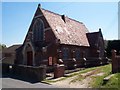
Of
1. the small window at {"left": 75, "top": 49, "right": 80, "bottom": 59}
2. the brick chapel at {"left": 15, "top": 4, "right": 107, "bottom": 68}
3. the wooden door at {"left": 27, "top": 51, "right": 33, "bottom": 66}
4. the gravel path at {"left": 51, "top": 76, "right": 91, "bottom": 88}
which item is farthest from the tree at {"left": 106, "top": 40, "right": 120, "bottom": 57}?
the gravel path at {"left": 51, "top": 76, "right": 91, "bottom": 88}

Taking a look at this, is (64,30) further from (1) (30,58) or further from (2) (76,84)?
(2) (76,84)

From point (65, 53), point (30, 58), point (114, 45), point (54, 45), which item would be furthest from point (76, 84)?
point (114, 45)

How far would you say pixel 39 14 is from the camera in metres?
34.6

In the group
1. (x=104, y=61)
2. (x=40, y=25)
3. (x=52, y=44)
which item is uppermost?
(x=40, y=25)

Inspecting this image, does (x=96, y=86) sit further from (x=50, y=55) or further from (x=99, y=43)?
(x=99, y=43)

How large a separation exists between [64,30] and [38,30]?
441cm

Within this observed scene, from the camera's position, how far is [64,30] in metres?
34.7

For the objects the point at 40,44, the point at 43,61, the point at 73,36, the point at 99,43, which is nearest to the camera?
the point at 43,61

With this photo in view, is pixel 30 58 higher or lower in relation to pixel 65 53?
lower

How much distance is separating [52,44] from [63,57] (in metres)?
2.74

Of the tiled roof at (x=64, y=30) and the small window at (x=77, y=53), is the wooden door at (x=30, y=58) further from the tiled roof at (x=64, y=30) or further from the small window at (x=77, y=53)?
the small window at (x=77, y=53)

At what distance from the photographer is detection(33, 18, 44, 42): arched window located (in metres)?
34.1

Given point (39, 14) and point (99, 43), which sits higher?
point (39, 14)

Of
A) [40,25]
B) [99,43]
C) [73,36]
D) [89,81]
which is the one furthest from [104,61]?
[89,81]
